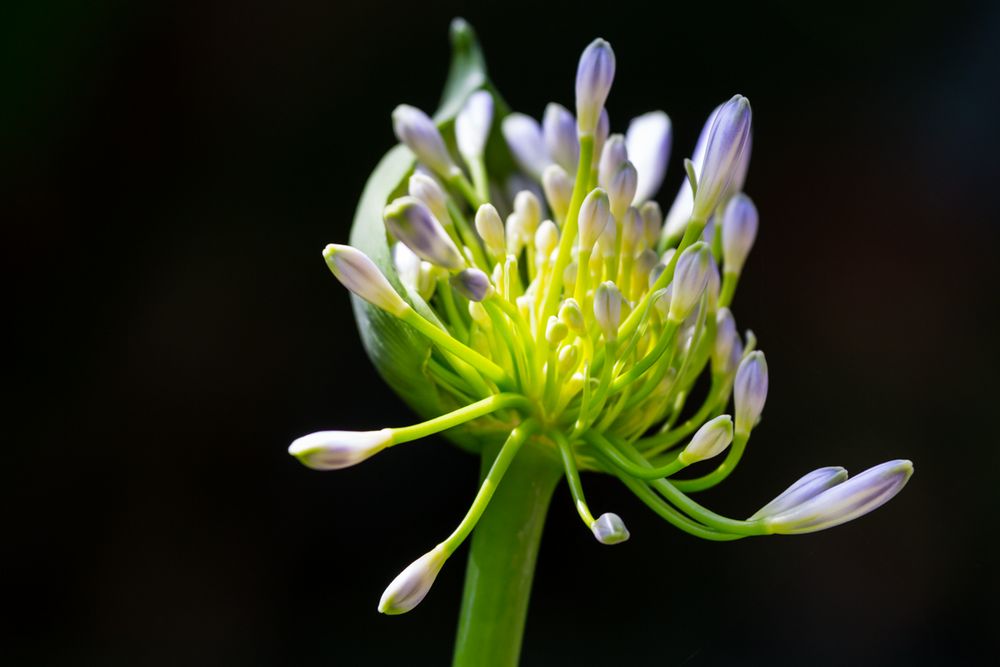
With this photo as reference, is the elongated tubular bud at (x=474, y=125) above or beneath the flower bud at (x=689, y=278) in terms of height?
above

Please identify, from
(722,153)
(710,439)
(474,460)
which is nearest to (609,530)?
(710,439)

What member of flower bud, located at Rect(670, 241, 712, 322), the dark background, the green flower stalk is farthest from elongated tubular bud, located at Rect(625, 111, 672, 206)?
the dark background

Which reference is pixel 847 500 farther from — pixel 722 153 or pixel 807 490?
pixel 722 153

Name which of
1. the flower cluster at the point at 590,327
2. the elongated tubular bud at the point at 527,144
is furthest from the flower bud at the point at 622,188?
the elongated tubular bud at the point at 527,144

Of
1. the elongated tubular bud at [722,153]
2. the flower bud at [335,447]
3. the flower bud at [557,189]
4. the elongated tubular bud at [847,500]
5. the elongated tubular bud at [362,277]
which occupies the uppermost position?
the flower bud at [557,189]

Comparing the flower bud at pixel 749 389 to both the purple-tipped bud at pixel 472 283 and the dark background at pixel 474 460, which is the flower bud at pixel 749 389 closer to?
the purple-tipped bud at pixel 472 283

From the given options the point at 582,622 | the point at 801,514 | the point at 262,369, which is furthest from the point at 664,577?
the point at 801,514
